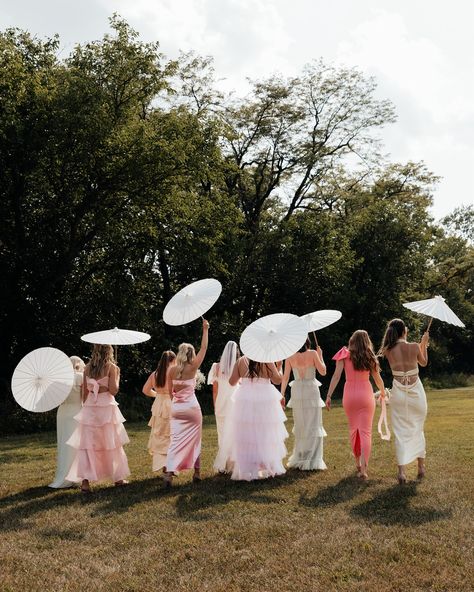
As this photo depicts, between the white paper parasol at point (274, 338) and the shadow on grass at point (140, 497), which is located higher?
the white paper parasol at point (274, 338)

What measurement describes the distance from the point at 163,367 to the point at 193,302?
5.97 ft

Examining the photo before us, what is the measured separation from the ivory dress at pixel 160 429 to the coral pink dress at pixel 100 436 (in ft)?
2.70

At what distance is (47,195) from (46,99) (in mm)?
4021

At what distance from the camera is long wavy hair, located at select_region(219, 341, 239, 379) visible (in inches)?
A: 463

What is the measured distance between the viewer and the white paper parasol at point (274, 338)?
9.48 meters

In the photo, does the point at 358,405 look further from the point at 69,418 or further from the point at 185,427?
the point at 69,418

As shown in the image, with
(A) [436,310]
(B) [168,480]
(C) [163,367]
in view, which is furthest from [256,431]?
(A) [436,310]

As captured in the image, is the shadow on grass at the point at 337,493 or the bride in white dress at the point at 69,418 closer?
the shadow on grass at the point at 337,493

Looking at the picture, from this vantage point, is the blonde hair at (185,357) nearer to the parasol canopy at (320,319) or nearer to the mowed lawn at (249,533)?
the mowed lawn at (249,533)

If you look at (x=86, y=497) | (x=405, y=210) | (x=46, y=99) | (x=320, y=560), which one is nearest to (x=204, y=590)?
(x=320, y=560)

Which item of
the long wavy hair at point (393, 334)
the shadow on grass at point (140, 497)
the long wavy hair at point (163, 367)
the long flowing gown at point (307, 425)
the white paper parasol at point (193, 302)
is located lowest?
the shadow on grass at point (140, 497)

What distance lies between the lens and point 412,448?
32.9 feet

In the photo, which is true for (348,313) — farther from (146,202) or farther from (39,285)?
(39,285)

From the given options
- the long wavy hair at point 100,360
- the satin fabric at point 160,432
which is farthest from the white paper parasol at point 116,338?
the satin fabric at point 160,432
